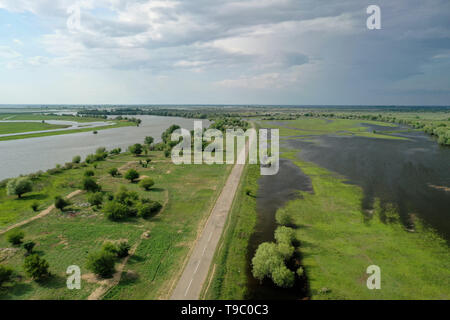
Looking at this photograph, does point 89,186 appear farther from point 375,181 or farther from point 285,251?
point 375,181

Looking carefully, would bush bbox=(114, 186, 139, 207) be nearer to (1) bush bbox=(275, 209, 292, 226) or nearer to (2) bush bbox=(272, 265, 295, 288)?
(1) bush bbox=(275, 209, 292, 226)

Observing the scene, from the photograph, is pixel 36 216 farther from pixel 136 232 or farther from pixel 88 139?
pixel 88 139

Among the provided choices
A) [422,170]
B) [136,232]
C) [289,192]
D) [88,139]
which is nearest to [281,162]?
[289,192]

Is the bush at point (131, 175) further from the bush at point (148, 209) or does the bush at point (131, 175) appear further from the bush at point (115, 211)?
the bush at point (115, 211)

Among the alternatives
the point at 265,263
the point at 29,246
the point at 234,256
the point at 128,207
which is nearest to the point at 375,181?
the point at 265,263

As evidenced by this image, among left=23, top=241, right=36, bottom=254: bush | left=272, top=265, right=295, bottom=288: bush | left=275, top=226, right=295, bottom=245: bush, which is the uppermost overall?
left=275, top=226, right=295, bottom=245: bush

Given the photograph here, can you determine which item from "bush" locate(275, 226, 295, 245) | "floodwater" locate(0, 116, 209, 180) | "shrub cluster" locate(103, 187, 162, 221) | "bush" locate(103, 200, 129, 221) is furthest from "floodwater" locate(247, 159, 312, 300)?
"floodwater" locate(0, 116, 209, 180)
